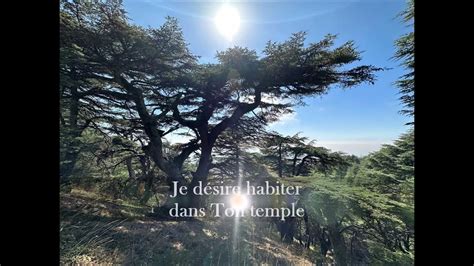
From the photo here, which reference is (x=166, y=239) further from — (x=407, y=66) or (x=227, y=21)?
(x=407, y=66)

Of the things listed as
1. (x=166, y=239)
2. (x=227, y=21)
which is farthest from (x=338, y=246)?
(x=227, y=21)

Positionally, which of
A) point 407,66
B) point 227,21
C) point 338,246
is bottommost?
point 338,246

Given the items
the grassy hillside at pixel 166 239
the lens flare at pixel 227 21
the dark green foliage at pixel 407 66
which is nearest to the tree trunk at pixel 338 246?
the grassy hillside at pixel 166 239

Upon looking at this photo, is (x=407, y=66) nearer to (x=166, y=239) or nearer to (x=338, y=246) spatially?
(x=338, y=246)

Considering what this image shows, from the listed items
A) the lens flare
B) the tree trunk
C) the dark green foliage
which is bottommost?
the tree trunk

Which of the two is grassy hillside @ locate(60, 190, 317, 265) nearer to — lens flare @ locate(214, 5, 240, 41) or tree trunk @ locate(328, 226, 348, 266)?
tree trunk @ locate(328, 226, 348, 266)

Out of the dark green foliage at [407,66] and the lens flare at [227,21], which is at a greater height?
the lens flare at [227,21]

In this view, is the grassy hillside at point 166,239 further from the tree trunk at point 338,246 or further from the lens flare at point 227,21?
the lens flare at point 227,21

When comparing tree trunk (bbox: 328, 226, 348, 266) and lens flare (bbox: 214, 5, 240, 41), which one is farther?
tree trunk (bbox: 328, 226, 348, 266)

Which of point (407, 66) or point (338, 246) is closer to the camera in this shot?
point (407, 66)

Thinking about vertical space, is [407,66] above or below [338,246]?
above

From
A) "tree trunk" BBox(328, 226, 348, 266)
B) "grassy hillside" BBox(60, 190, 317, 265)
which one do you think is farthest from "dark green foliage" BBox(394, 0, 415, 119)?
"grassy hillside" BBox(60, 190, 317, 265)

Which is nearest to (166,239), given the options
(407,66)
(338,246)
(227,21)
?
(338,246)

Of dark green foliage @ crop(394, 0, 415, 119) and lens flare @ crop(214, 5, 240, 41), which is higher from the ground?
lens flare @ crop(214, 5, 240, 41)
